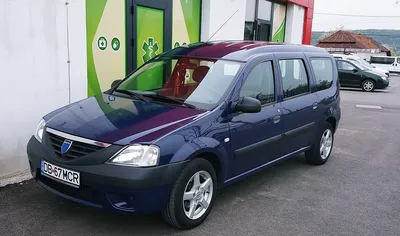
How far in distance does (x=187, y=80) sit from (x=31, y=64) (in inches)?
84.4

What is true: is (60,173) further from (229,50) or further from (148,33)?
(148,33)

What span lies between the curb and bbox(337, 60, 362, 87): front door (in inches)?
696

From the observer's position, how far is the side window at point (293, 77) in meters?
4.90

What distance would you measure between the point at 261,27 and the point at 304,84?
22.8 ft

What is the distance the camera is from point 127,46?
22.5 ft

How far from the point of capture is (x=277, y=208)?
4309 millimetres

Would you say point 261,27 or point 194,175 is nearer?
point 194,175

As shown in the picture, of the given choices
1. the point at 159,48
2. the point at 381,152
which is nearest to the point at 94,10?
the point at 159,48

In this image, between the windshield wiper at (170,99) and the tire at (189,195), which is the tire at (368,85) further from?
the tire at (189,195)

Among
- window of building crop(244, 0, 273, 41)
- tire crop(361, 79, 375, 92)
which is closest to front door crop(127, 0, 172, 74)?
window of building crop(244, 0, 273, 41)

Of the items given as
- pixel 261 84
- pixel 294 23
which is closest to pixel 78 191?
pixel 261 84

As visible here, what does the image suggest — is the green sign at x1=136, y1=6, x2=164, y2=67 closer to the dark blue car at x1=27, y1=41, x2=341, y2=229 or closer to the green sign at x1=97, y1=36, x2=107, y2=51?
the green sign at x1=97, y1=36, x2=107, y2=51

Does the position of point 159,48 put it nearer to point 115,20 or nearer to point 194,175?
point 115,20

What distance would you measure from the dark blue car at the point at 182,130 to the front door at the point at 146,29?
2034 mm
